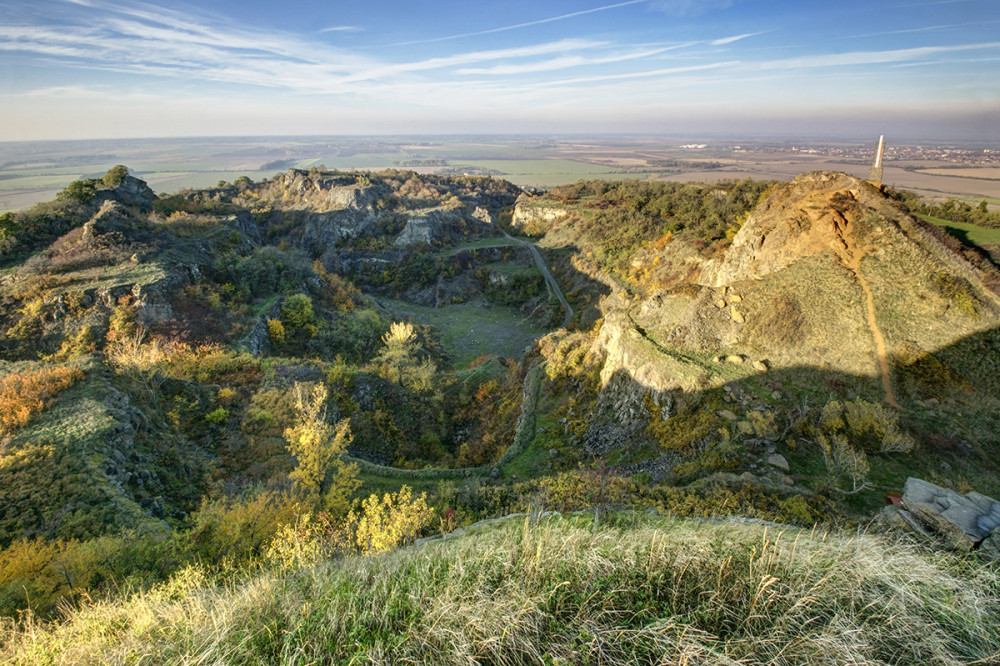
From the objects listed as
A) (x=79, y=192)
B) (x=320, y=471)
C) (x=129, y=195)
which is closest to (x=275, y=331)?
(x=320, y=471)

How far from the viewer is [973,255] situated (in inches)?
724

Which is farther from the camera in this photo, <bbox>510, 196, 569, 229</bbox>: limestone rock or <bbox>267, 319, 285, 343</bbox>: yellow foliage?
<bbox>510, 196, 569, 229</bbox>: limestone rock

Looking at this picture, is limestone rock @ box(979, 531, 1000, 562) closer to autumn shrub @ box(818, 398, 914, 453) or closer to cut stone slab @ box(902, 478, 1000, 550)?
cut stone slab @ box(902, 478, 1000, 550)

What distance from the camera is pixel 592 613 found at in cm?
473

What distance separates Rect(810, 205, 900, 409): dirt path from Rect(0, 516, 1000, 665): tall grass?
14952 mm

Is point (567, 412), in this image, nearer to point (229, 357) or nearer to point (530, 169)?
point (229, 357)

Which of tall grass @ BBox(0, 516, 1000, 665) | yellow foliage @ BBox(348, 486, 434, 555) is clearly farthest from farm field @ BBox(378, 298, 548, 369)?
tall grass @ BBox(0, 516, 1000, 665)

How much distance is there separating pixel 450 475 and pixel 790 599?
742 inches

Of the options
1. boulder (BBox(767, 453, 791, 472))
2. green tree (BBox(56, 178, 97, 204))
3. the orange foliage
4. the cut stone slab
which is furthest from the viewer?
green tree (BBox(56, 178, 97, 204))

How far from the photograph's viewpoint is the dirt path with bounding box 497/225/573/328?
51.2 meters

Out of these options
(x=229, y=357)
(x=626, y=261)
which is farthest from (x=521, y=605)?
(x=626, y=261)

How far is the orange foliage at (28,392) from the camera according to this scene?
15453 millimetres

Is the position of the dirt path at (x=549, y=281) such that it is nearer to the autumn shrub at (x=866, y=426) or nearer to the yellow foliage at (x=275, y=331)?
the yellow foliage at (x=275, y=331)

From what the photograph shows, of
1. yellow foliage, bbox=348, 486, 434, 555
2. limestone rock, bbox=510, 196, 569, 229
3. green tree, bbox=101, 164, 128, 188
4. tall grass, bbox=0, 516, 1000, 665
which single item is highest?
green tree, bbox=101, 164, 128, 188
